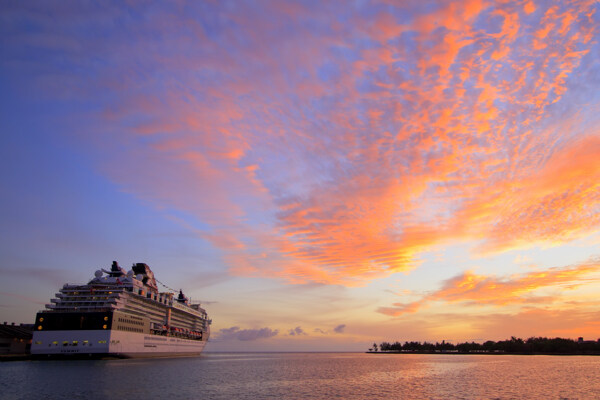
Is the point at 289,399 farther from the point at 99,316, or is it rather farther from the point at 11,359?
the point at 11,359

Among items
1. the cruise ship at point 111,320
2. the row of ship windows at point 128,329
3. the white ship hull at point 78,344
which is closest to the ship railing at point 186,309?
the cruise ship at point 111,320

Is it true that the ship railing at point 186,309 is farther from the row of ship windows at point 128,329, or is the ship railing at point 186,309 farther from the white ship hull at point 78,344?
the white ship hull at point 78,344

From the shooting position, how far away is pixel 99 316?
11256cm

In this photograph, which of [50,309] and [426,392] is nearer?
[426,392]

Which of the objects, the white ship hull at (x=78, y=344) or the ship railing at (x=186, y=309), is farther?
the ship railing at (x=186, y=309)

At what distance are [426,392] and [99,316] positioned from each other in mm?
90547

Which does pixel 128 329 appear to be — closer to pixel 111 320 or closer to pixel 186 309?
pixel 111 320

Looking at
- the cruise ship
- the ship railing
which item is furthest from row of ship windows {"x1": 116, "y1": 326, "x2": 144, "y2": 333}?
the ship railing

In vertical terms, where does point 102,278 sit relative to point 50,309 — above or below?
above

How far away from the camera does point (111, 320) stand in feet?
369

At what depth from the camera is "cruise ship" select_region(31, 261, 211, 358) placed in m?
111

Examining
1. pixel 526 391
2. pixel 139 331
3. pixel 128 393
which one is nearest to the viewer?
pixel 128 393

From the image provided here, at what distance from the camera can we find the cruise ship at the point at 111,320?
4355 inches

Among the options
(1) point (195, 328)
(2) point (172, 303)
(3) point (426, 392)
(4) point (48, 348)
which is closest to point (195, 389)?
(3) point (426, 392)
